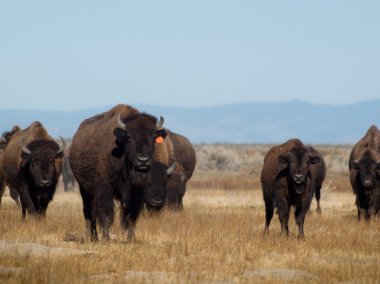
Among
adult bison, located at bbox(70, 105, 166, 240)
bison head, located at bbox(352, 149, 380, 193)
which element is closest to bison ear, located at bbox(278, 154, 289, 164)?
adult bison, located at bbox(70, 105, 166, 240)

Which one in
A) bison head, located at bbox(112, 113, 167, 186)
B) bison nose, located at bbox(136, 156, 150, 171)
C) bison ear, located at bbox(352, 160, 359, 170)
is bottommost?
bison ear, located at bbox(352, 160, 359, 170)

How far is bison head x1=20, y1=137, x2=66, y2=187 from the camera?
57.2 feet

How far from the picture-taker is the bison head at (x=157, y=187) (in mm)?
16578

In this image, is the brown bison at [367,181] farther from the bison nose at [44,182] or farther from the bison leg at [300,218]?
the bison nose at [44,182]

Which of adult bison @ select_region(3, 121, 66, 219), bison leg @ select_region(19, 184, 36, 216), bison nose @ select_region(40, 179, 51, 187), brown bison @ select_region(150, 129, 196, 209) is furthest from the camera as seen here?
brown bison @ select_region(150, 129, 196, 209)

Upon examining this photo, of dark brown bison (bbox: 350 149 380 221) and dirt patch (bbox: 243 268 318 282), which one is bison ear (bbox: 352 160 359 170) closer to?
dark brown bison (bbox: 350 149 380 221)

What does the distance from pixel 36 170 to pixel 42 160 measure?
32cm

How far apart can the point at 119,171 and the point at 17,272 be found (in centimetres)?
417

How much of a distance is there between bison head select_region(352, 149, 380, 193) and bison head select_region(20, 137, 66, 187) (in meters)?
7.86

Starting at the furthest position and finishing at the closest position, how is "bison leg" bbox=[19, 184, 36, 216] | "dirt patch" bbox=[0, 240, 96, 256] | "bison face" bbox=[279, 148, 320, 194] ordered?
"bison leg" bbox=[19, 184, 36, 216] < "bison face" bbox=[279, 148, 320, 194] < "dirt patch" bbox=[0, 240, 96, 256]

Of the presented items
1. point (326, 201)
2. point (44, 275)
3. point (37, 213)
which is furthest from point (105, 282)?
point (326, 201)

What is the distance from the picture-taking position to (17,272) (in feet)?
34.1

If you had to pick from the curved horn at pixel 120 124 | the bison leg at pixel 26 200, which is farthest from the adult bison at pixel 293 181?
the bison leg at pixel 26 200

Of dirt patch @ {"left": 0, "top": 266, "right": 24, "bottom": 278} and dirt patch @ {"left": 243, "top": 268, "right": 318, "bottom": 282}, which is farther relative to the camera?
dirt patch @ {"left": 243, "top": 268, "right": 318, "bottom": 282}
